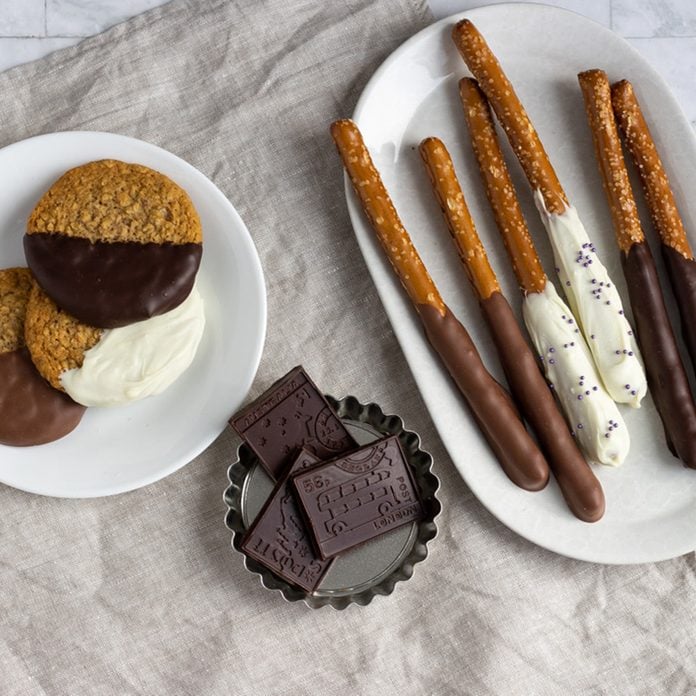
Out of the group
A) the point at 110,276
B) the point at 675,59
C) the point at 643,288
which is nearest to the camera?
the point at 110,276

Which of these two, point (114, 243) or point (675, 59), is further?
point (675, 59)

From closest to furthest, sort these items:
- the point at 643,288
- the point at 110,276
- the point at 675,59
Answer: the point at 110,276, the point at 643,288, the point at 675,59

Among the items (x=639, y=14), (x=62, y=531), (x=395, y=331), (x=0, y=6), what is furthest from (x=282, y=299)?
(x=639, y=14)

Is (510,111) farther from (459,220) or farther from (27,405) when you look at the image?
(27,405)

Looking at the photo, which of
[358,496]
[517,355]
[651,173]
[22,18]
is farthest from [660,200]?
[22,18]

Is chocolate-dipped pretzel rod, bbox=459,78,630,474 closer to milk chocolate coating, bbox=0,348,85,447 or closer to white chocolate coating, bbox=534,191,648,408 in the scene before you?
white chocolate coating, bbox=534,191,648,408

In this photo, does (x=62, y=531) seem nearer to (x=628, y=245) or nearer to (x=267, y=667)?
(x=267, y=667)

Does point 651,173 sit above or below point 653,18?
below
